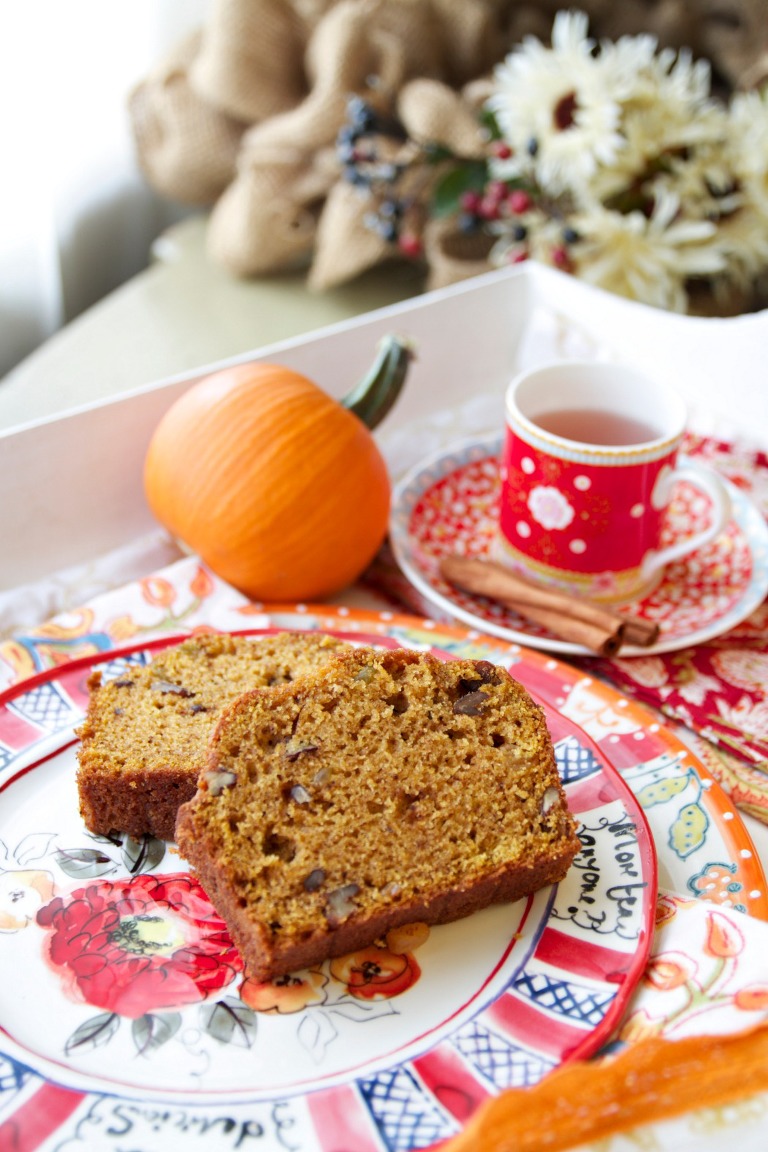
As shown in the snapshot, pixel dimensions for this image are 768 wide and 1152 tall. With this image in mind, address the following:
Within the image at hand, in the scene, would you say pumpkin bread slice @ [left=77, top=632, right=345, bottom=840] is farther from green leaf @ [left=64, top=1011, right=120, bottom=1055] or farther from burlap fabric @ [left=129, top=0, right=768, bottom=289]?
burlap fabric @ [left=129, top=0, right=768, bottom=289]

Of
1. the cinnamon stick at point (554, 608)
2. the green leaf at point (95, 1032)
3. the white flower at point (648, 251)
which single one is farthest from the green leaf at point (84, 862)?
the white flower at point (648, 251)

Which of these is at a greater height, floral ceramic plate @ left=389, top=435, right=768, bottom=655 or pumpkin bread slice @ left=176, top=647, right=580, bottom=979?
pumpkin bread slice @ left=176, top=647, right=580, bottom=979

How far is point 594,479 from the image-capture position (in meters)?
1.15

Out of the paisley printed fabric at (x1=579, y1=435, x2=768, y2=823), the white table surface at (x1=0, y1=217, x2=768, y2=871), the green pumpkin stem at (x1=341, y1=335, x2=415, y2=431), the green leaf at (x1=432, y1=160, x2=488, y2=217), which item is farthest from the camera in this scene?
the green leaf at (x1=432, y1=160, x2=488, y2=217)

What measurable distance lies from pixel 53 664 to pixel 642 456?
64 cm

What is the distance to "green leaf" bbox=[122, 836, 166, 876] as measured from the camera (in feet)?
2.94

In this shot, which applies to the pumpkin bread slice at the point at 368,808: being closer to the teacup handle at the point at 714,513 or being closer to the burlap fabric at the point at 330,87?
the teacup handle at the point at 714,513

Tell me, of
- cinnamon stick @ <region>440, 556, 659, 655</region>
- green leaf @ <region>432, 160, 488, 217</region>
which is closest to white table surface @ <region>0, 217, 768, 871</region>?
green leaf @ <region>432, 160, 488, 217</region>

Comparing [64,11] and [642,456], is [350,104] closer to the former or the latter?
[64,11]

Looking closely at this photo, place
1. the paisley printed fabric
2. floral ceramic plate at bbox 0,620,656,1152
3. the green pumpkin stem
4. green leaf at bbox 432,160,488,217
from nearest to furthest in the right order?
1. floral ceramic plate at bbox 0,620,656,1152
2. the paisley printed fabric
3. the green pumpkin stem
4. green leaf at bbox 432,160,488,217

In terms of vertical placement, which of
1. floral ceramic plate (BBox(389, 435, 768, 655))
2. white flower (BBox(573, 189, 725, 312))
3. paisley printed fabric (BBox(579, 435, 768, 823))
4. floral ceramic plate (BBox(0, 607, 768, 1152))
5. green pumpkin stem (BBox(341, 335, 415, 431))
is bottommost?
paisley printed fabric (BBox(579, 435, 768, 823))

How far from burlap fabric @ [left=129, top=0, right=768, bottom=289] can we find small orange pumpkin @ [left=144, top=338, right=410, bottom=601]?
781 millimetres

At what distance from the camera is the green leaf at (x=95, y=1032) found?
75 cm

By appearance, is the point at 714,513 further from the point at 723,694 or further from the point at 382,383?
the point at 382,383
